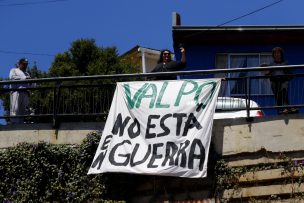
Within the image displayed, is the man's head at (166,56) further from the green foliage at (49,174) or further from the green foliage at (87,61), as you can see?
the green foliage at (87,61)

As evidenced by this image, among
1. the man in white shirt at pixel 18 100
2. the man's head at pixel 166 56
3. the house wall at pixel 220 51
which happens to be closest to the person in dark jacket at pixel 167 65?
the man's head at pixel 166 56

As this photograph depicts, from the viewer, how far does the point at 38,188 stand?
11672 mm

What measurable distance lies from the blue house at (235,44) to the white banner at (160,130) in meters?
7.89

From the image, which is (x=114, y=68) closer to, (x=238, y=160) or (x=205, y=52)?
(x=205, y=52)

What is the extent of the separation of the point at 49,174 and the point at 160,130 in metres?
2.22

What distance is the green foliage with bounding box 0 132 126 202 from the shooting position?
1155 cm

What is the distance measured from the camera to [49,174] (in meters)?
11.8

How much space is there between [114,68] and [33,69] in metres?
3.24

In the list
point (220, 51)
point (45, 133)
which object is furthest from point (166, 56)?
point (220, 51)

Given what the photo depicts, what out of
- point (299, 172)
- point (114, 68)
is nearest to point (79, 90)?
point (299, 172)

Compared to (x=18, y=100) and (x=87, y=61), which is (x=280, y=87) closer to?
(x=18, y=100)

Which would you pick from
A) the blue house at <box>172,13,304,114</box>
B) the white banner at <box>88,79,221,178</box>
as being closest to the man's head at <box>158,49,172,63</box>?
the white banner at <box>88,79,221,178</box>

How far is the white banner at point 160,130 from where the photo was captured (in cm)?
1092

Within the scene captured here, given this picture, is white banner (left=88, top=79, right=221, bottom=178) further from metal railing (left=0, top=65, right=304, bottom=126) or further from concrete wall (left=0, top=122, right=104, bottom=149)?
concrete wall (left=0, top=122, right=104, bottom=149)
